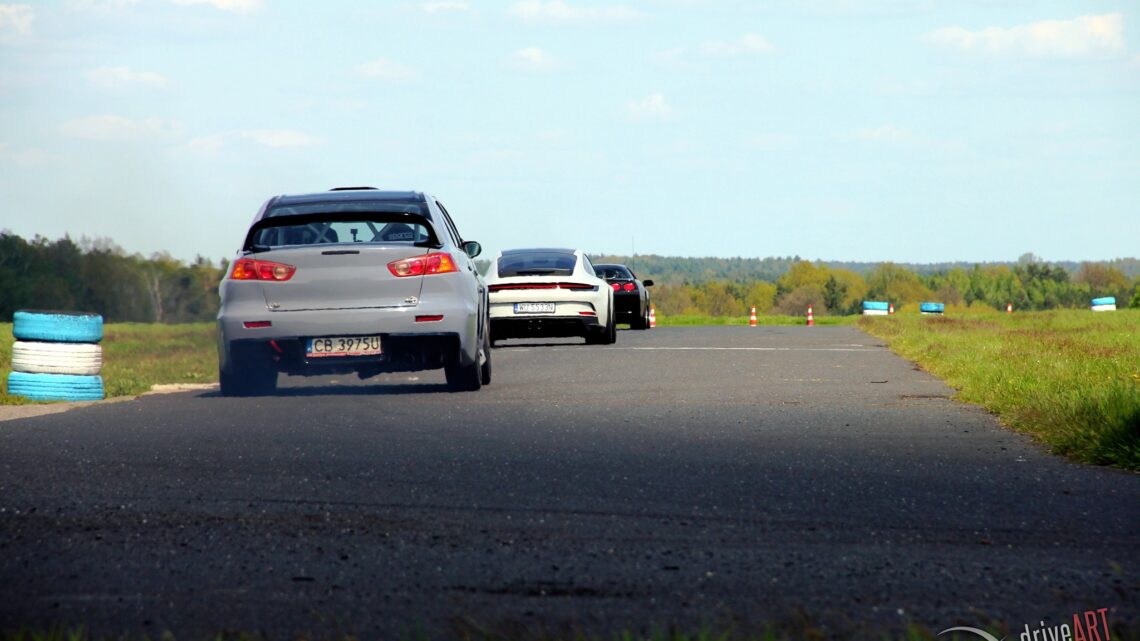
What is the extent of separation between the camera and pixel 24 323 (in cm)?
1291

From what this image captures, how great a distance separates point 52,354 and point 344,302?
3188mm

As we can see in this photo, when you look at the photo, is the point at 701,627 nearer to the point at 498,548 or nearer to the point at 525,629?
the point at 525,629

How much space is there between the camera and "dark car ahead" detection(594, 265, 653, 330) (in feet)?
97.3

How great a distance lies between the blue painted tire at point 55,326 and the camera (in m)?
12.9

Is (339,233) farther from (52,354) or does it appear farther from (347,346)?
(52,354)

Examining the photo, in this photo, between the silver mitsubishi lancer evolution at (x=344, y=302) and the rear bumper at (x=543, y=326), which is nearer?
the silver mitsubishi lancer evolution at (x=344, y=302)

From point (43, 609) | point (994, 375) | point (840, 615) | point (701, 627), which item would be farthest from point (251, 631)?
point (994, 375)

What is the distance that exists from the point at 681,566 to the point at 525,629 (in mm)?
1055

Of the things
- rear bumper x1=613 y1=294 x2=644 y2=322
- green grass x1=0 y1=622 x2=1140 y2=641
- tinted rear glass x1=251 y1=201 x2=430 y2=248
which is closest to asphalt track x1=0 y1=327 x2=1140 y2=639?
green grass x1=0 y1=622 x2=1140 y2=641

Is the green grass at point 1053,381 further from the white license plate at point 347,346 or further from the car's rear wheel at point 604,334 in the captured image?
the white license plate at point 347,346

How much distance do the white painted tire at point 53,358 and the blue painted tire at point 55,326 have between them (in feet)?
0.19

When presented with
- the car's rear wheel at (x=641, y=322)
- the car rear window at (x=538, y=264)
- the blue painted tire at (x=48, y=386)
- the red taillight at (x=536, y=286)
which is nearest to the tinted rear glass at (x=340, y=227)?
the blue painted tire at (x=48, y=386)

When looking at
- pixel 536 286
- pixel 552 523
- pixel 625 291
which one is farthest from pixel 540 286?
pixel 552 523

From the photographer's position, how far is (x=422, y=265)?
11891mm
